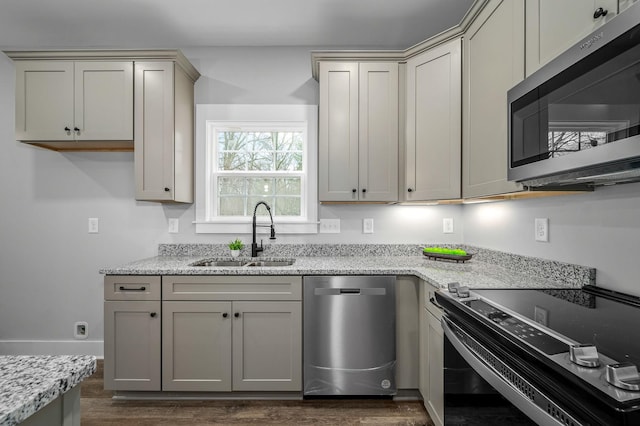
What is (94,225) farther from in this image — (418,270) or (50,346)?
(418,270)

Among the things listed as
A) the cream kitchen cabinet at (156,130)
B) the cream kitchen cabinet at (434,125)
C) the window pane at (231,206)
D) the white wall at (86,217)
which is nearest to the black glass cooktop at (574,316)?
the cream kitchen cabinet at (434,125)

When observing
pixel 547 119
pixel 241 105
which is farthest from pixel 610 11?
pixel 241 105

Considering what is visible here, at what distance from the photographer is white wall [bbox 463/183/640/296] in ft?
4.37

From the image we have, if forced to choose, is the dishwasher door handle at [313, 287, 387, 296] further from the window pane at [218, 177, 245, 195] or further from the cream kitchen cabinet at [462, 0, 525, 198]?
the window pane at [218, 177, 245, 195]

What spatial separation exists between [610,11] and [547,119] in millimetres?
349

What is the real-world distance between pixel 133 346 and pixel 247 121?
1.86m

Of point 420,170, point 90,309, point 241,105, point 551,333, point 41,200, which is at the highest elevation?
point 241,105

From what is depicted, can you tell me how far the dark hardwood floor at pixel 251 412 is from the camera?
1999mm

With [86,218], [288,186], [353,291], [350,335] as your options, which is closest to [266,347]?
[350,335]

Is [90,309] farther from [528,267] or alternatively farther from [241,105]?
[528,267]

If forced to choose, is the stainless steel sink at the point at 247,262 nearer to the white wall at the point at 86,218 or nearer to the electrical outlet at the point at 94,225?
the white wall at the point at 86,218

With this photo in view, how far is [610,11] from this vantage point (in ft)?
3.42

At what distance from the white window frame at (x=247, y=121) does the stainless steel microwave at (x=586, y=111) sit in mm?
1698

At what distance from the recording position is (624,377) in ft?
2.08
